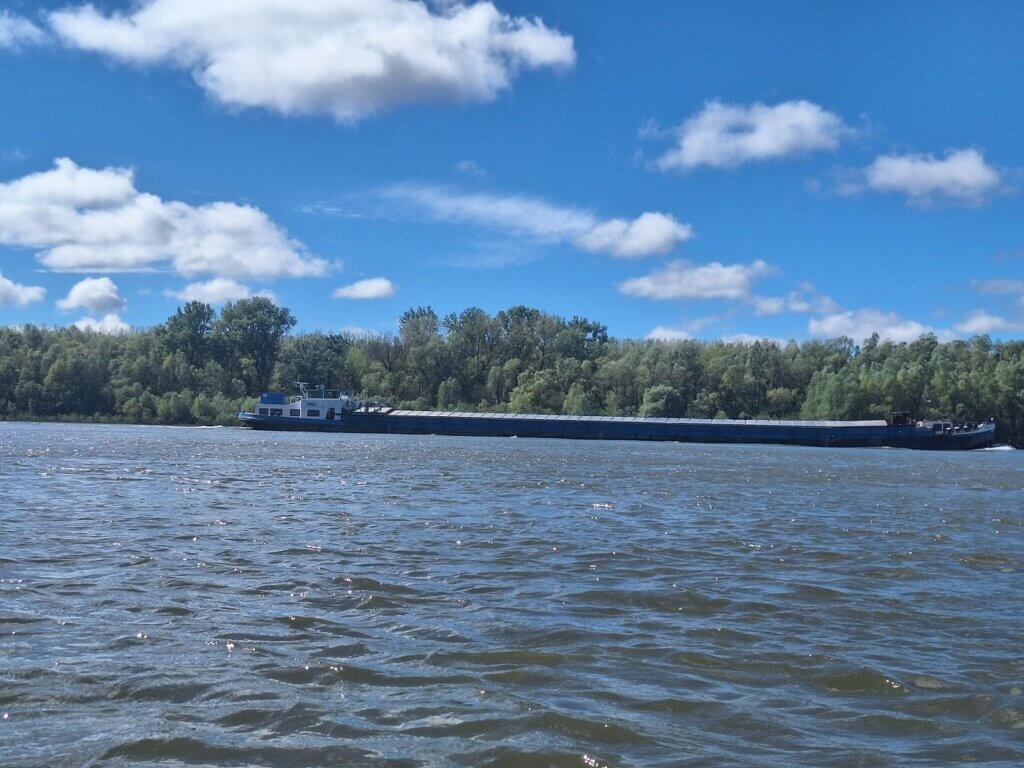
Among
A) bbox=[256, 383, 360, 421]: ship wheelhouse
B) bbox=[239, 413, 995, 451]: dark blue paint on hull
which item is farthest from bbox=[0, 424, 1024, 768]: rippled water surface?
bbox=[256, 383, 360, 421]: ship wheelhouse

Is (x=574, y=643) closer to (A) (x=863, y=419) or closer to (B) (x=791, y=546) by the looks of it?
(B) (x=791, y=546)

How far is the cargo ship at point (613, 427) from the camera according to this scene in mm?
83188

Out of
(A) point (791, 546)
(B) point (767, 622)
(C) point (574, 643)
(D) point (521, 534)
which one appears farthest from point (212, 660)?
(A) point (791, 546)

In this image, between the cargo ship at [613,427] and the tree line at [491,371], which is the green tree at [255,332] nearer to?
the tree line at [491,371]

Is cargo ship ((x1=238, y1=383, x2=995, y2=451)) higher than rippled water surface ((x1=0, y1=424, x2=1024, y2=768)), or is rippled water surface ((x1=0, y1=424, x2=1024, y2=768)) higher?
cargo ship ((x1=238, y1=383, x2=995, y2=451))

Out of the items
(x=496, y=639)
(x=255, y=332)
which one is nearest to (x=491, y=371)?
(x=255, y=332)

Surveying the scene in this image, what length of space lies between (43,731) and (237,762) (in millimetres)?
1447

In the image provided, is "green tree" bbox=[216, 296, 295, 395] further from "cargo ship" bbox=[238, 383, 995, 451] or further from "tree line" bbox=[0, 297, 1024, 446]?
"cargo ship" bbox=[238, 383, 995, 451]

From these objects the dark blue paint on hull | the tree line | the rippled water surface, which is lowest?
the rippled water surface

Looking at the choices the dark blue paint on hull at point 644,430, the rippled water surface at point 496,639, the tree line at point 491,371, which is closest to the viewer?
the rippled water surface at point 496,639

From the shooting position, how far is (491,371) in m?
130

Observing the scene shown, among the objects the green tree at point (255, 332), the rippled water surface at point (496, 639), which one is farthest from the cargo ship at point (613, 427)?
the rippled water surface at point (496, 639)

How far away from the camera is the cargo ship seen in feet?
273

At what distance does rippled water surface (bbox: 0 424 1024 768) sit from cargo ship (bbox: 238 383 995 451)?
68858 mm
